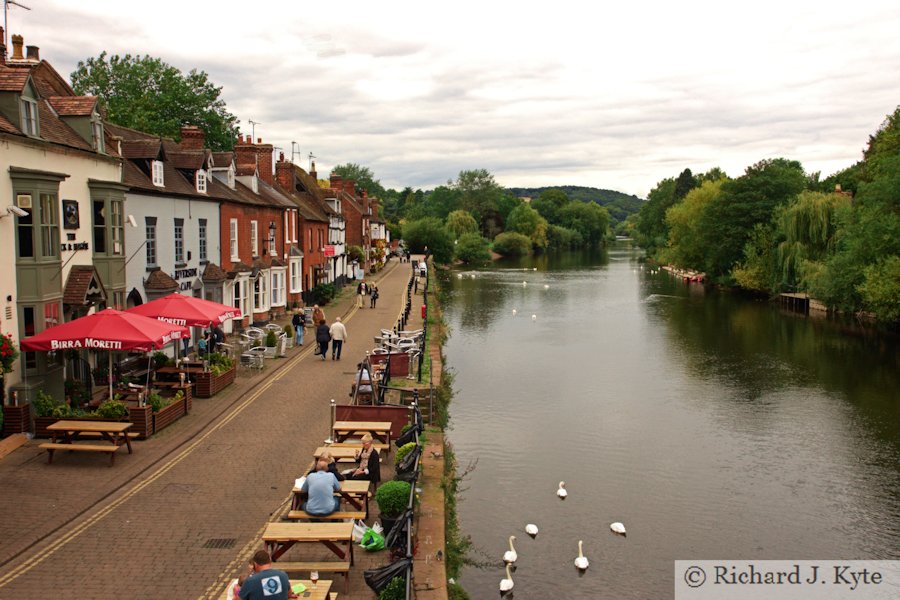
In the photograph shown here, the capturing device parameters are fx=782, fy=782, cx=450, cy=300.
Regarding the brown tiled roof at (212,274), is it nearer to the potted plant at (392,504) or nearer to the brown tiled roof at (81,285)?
the brown tiled roof at (81,285)

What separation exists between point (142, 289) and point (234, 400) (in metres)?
5.91

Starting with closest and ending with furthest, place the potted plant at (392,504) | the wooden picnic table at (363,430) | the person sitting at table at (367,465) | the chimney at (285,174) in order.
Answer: the potted plant at (392,504) < the person sitting at table at (367,465) < the wooden picnic table at (363,430) < the chimney at (285,174)

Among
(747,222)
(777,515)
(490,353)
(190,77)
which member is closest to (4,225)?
(777,515)

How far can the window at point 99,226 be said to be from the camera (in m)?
20.5

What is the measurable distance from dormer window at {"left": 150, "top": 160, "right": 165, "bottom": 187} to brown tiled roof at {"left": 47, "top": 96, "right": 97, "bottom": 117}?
5.01 m

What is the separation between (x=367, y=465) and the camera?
13.6 meters

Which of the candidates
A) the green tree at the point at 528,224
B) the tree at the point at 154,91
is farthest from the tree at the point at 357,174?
the tree at the point at 154,91

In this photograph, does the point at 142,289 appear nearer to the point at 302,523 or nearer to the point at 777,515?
the point at 302,523

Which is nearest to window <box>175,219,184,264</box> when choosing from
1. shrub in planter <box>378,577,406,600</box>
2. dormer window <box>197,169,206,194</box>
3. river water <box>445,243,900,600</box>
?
dormer window <box>197,169,206,194</box>

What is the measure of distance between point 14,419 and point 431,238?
94.0m

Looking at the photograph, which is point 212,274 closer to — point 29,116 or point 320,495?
point 29,116

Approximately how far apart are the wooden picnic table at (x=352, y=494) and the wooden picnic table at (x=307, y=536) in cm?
110

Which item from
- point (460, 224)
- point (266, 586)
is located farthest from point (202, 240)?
point (460, 224)

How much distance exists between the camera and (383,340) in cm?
2833
